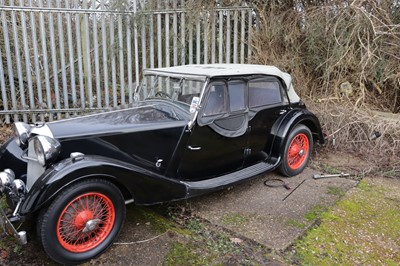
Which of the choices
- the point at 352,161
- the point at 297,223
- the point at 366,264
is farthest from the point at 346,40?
the point at 366,264

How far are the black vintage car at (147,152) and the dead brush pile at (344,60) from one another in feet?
4.56

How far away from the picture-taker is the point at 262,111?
13.4ft

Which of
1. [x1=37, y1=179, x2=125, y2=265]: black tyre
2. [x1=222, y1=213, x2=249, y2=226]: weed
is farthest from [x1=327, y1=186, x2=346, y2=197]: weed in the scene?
[x1=37, y1=179, x2=125, y2=265]: black tyre

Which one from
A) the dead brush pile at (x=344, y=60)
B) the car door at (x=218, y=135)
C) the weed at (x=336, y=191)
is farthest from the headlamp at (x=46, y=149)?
the dead brush pile at (x=344, y=60)

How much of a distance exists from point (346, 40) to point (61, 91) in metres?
5.19

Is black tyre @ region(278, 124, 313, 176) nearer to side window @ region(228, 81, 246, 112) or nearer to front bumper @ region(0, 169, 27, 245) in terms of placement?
side window @ region(228, 81, 246, 112)

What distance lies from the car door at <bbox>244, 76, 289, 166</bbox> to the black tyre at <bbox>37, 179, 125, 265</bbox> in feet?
5.83

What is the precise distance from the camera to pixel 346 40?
5996 mm

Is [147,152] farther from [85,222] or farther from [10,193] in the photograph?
[10,193]

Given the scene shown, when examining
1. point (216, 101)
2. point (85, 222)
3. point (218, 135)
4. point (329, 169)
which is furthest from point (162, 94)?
point (329, 169)

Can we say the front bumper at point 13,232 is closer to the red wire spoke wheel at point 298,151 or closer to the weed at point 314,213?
the weed at point 314,213

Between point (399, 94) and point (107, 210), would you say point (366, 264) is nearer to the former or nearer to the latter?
point (107, 210)

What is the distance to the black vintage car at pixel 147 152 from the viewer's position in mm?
2650

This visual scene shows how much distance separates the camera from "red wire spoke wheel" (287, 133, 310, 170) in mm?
4594
